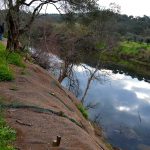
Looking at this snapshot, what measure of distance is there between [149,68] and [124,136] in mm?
43116

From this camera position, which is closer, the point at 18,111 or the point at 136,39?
the point at 18,111

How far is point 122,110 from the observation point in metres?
41.2

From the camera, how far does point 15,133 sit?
11.5 m

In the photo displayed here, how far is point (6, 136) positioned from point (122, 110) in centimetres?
3089

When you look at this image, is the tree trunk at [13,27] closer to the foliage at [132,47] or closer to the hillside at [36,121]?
the hillside at [36,121]

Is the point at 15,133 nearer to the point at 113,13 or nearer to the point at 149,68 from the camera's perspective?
the point at 113,13

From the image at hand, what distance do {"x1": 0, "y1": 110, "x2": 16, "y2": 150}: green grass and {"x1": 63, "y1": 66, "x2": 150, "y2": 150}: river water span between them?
19.8m

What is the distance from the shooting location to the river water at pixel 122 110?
32625mm

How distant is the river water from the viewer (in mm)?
32625

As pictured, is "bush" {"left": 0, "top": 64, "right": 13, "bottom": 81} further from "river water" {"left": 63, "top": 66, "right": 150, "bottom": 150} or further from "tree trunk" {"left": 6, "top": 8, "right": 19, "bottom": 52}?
"river water" {"left": 63, "top": 66, "right": 150, "bottom": 150}

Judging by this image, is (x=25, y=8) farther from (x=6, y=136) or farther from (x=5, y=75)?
(x=6, y=136)

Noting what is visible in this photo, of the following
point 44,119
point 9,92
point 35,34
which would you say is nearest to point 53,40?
point 35,34

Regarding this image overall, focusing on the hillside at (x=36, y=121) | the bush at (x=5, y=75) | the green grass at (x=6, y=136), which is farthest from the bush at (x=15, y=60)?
the green grass at (x=6, y=136)

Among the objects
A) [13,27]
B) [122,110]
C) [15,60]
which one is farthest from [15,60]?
[122,110]
